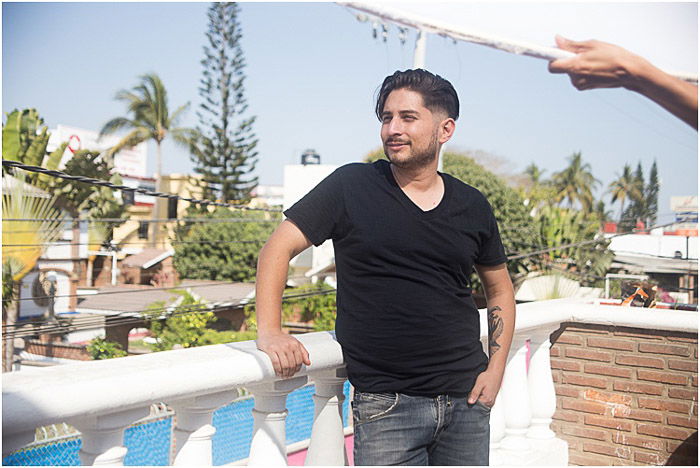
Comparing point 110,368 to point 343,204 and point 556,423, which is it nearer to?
point 343,204

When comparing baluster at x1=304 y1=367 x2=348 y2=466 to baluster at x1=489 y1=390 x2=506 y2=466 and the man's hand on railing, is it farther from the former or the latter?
baluster at x1=489 y1=390 x2=506 y2=466

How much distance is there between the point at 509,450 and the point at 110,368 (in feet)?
4.96

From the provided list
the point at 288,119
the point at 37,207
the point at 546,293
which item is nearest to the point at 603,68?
the point at 546,293

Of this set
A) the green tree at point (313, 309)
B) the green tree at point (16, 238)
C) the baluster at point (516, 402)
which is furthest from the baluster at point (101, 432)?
the green tree at point (313, 309)

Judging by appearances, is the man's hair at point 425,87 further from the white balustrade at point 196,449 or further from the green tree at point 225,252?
the green tree at point 225,252

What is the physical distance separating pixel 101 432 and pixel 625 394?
6.61ft

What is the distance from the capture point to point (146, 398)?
1234 millimetres

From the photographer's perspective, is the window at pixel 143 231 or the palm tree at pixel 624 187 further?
the palm tree at pixel 624 187

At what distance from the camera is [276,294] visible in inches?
56.7

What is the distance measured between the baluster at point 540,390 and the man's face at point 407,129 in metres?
1.24

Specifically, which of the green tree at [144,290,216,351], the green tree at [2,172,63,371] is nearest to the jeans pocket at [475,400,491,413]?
the green tree at [2,172,63,371]

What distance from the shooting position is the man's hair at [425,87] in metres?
1.55

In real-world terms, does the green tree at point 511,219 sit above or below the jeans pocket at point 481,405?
above

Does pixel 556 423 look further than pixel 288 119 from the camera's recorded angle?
No
